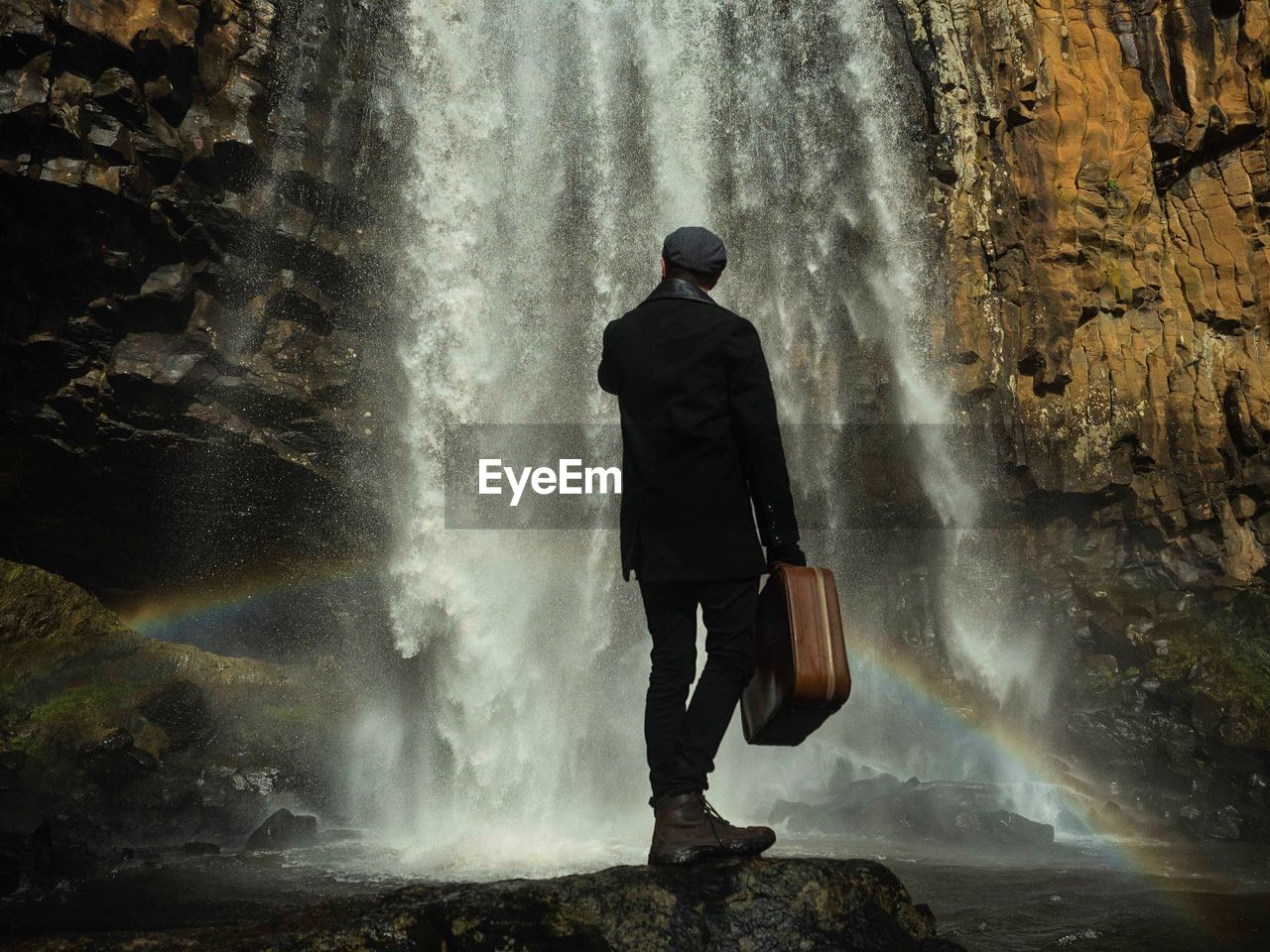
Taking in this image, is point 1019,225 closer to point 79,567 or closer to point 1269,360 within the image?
point 1269,360

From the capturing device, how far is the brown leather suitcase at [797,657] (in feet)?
10.5

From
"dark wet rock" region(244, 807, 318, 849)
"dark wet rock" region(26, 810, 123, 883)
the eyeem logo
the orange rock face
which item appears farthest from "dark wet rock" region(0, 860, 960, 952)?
the orange rock face

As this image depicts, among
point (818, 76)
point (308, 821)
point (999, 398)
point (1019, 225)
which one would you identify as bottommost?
point (308, 821)

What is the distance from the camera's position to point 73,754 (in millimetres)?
12094

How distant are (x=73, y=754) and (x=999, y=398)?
45.3ft

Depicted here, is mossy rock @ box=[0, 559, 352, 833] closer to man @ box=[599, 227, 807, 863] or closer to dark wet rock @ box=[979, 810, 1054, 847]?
dark wet rock @ box=[979, 810, 1054, 847]

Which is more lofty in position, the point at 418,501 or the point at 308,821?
the point at 418,501

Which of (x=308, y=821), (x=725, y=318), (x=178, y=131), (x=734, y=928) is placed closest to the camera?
(x=734, y=928)

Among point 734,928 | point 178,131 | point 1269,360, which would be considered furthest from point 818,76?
point 734,928

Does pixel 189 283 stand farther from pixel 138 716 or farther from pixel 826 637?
pixel 826 637

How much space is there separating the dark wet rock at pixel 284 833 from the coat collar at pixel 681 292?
810cm

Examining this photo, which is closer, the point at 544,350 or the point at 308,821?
the point at 308,821

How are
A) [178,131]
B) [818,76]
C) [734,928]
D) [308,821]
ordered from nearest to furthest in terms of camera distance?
[734,928], [308,821], [178,131], [818,76]

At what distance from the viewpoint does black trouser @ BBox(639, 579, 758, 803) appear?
11.1 ft
